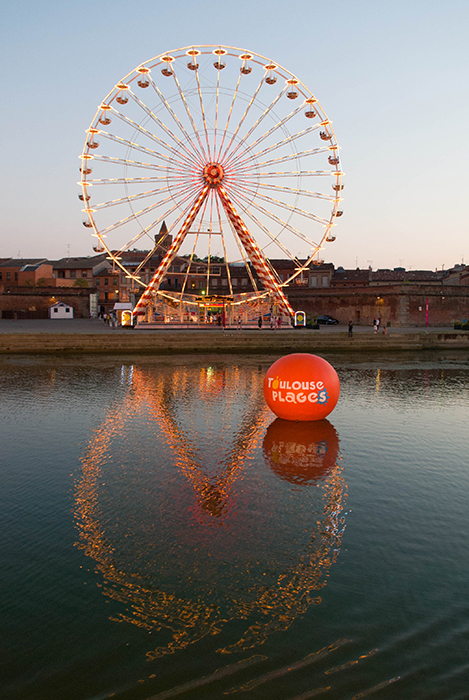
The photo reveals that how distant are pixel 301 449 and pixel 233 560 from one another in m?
4.81

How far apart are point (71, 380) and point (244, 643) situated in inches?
655

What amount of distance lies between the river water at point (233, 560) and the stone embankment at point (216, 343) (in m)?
20.4

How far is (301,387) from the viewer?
12.5 m

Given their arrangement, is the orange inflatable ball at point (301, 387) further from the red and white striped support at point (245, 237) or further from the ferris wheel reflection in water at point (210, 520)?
the red and white striped support at point (245, 237)

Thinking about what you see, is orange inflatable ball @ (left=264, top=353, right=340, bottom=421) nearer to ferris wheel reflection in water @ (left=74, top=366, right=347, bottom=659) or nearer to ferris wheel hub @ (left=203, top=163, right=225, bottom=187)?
ferris wheel reflection in water @ (left=74, top=366, right=347, bottom=659)

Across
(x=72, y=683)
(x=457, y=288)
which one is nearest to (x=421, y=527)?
(x=72, y=683)

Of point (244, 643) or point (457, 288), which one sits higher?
point (457, 288)

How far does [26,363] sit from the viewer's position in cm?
2617

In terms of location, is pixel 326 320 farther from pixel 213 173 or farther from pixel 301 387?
pixel 301 387

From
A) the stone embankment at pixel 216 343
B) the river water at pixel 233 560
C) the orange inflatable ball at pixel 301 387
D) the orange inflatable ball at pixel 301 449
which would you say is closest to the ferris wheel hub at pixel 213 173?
the stone embankment at pixel 216 343

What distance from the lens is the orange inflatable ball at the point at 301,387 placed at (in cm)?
1236

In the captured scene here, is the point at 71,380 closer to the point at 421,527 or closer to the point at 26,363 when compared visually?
the point at 26,363

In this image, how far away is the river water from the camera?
4.34 meters

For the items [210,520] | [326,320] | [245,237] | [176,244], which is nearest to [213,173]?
[245,237]
